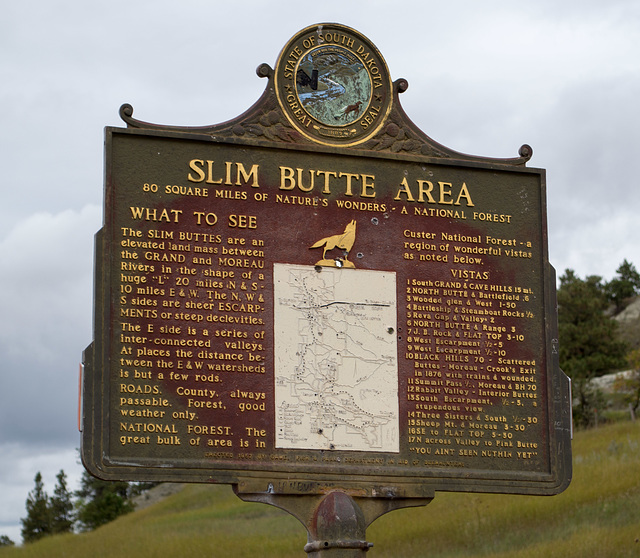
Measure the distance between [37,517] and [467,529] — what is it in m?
32.9

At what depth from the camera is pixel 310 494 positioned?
477 inches

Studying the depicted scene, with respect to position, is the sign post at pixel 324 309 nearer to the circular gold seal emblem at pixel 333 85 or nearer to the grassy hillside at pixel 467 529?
the circular gold seal emblem at pixel 333 85

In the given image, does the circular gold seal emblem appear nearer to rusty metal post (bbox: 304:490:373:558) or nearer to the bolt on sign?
the bolt on sign

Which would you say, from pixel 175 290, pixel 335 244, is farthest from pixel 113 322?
pixel 335 244

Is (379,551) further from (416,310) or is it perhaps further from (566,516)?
(416,310)

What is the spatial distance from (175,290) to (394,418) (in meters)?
3.19

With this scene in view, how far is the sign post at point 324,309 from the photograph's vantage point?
11930 mm

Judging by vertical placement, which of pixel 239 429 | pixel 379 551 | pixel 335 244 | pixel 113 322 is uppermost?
pixel 335 244

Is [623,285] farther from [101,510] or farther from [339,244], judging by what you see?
[339,244]

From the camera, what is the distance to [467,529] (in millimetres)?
33000

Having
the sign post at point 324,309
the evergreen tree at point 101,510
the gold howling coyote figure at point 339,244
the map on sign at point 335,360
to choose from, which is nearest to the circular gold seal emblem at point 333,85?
the sign post at point 324,309

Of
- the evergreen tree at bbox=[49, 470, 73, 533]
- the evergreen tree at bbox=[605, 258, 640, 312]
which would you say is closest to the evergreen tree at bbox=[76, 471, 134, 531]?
the evergreen tree at bbox=[49, 470, 73, 533]

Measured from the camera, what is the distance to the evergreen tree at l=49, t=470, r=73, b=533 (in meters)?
57.6

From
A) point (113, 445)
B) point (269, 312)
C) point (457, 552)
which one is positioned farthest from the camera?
point (457, 552)
